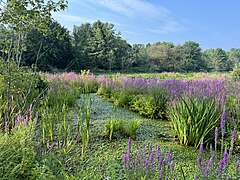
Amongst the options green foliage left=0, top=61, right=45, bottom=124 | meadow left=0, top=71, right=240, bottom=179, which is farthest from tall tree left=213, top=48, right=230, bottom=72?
green foliage left=0, top=61, right=45, bottom=124

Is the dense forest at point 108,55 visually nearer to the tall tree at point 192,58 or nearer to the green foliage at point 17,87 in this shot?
the tall tree at point 192,58

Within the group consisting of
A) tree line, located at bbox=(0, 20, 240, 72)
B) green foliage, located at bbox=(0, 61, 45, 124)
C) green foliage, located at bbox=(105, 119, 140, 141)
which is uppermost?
tree line, located at bbox=(0, 20, 240, 72)

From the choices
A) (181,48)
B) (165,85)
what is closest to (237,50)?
(181,48)

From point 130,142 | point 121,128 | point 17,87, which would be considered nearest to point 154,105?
point 121,128

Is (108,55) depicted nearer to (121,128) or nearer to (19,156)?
(121,128)

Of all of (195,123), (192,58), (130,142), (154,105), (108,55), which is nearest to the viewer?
(130,142)

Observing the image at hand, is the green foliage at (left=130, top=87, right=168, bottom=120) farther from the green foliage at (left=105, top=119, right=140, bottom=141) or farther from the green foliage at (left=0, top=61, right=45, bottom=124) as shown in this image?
the green foliage at (left=0, top=61, right=45, bottom=124)

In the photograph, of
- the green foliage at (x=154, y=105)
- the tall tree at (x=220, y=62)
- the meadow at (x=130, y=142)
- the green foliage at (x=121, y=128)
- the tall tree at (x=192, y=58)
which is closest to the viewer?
the meadow at (x=130, y=142)

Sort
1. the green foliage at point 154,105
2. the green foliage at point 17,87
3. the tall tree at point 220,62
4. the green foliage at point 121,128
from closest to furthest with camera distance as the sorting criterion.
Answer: the green foliage at point 121,128
the green foliage at point 17,87
the green foliage at point 154,105
the tall tree at point 220,62

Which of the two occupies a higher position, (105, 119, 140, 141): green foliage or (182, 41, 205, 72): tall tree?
(182, 41, 205, 72): tall tree

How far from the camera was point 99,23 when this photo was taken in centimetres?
3672

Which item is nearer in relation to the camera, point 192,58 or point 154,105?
point 154,105

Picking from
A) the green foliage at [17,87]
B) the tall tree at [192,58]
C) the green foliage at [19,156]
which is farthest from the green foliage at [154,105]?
the tall tree at [192,58]

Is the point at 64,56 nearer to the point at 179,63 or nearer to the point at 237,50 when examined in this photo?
the point at 179,63
